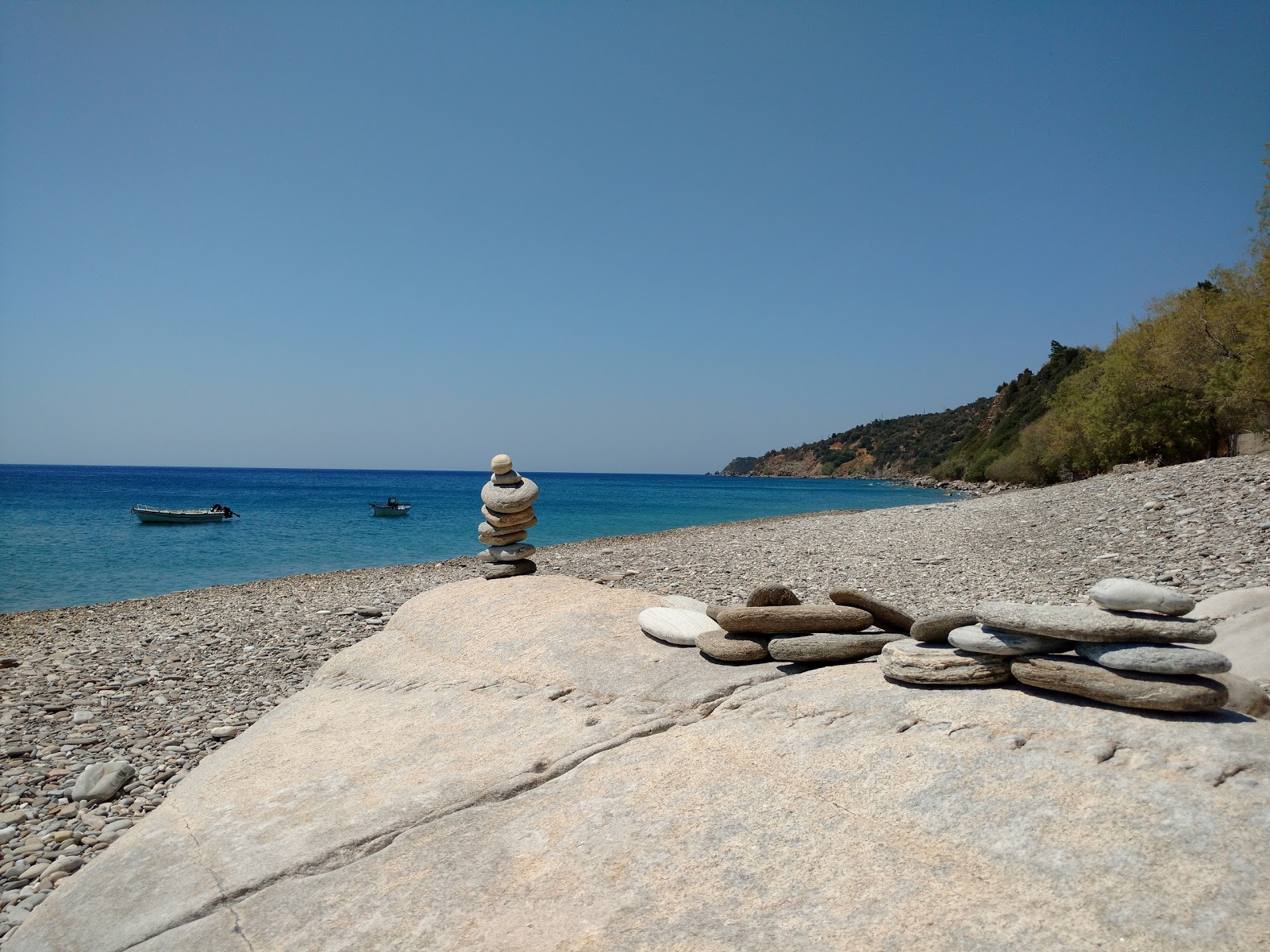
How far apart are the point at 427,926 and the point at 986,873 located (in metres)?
2.85

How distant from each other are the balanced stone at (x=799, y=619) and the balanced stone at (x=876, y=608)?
3.2 inches

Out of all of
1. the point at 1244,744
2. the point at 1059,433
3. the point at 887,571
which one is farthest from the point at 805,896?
the point at 1059,433

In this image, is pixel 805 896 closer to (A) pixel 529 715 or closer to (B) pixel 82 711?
(A) pixel 529 715

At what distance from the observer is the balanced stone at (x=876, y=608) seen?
696 cm

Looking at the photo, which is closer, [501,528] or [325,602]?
[501,528]

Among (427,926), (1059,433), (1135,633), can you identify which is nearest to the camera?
(427,926)

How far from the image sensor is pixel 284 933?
4102 mm

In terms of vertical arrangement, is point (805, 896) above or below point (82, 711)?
above

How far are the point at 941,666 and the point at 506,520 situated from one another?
8.12 metres

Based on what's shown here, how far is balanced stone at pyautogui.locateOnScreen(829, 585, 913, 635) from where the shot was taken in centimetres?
696

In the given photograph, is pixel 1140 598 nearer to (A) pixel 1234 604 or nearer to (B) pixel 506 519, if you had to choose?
(A) pixel 1234 604

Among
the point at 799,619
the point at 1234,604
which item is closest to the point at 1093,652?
the point at 799,619

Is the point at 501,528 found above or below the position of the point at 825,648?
above

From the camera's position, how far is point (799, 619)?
22.2ft
